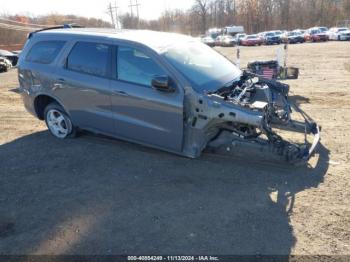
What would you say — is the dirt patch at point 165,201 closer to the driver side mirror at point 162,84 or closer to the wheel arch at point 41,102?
the wheel arch at point 41,102

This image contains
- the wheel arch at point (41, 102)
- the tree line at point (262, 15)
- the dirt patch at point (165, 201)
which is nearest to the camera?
the dirt patch at point (165, 201)

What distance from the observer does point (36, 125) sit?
307 inches

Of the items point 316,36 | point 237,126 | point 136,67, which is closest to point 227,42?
point 316,36

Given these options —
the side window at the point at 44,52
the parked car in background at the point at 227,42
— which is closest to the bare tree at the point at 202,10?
the parked car in background at the point at 227,42

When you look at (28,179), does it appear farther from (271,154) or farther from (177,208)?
(271,154)

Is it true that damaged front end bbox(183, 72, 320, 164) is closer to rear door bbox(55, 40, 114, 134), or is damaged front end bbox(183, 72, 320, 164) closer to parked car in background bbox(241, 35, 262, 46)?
rear door bbox(55, 40, 114, 134)

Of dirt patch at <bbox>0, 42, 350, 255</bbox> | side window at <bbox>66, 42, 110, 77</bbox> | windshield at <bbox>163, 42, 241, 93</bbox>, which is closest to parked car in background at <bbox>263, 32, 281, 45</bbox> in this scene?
dirt patch at <bbox>0, 42, 350, 255</bbox>

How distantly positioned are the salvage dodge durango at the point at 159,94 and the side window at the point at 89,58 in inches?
0.6

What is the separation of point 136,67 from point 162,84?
0.68 meters

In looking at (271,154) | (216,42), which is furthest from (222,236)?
(216,42)

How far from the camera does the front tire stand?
6535 millimetres

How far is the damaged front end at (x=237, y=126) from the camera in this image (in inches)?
192

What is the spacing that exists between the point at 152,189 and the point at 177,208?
1.95 feet

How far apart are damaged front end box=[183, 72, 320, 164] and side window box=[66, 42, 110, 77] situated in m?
1.57
